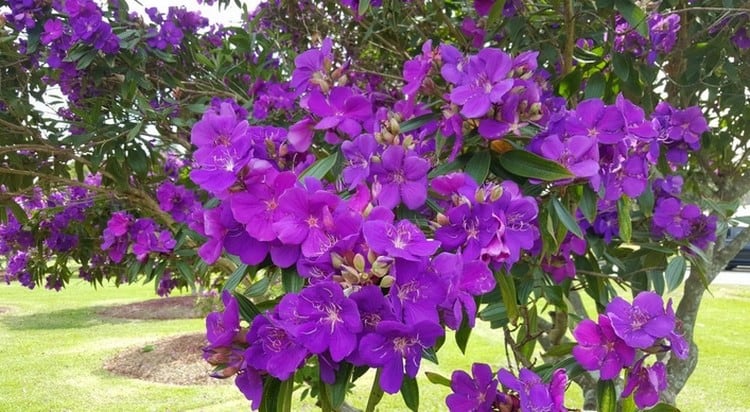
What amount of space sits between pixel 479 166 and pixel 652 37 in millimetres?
1030

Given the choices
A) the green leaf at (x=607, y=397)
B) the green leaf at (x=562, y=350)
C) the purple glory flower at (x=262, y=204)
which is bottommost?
the green leaf at (x=607, y=397)

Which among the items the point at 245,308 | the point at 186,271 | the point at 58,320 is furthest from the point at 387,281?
the point at 58,320

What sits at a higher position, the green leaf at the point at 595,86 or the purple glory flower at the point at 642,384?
the green leaf at the point at 595,86

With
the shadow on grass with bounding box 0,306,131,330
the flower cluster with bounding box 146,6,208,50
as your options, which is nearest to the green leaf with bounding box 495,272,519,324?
the flower cluster with bounding box 146,6,208,50

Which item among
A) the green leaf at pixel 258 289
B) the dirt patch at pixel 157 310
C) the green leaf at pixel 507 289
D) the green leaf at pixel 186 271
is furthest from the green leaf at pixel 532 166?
the dirt patch at pixel 157 310

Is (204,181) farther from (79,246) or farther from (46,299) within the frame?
(46,299)

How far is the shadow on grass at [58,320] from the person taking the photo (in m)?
9.63

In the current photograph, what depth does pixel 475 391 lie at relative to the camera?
37.2 inches

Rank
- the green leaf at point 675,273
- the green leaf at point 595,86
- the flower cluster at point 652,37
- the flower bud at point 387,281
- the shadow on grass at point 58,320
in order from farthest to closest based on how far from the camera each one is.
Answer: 1. the shadow on grass at point 58,320
2. the flower cluster at point 652,37
3. the green leaf at point 675,273
4. the green leaf at point 595,86
5. the flower bud at point 387,281

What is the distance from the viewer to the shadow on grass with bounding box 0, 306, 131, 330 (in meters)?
9.63

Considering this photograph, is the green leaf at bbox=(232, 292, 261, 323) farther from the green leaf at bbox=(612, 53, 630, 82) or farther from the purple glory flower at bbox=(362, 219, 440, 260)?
the green leaf at bbox=(612, 53, 630, 82)

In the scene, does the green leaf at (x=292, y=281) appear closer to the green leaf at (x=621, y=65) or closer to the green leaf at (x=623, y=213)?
the green leaf at (x=623, y=213)

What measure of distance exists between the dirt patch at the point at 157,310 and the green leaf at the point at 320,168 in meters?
9.58

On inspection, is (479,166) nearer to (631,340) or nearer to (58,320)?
(631,340)
